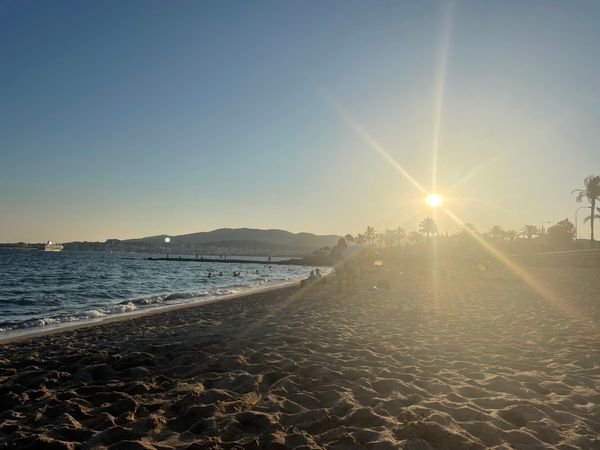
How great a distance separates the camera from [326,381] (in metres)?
5.53

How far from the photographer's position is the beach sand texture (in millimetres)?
3811

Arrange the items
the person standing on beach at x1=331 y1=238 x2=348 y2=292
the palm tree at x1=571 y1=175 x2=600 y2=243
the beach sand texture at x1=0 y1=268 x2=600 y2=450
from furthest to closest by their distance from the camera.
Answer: the palm tree at x1=571 y1=175 x2=600 y2=243
the person standing on beach at x1=331 y1=238 x2=348 y2=292
the beach sand texture at x1=0 y1=268 x2=600 y2=450

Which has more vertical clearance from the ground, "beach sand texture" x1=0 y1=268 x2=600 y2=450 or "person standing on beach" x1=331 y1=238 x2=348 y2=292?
"person standing on beach" x1=331 y1=238 x2=348 y2=292

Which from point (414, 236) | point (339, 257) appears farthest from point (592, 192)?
point (414, 236)

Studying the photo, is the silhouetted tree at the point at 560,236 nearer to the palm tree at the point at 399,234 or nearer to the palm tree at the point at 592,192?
the palm tree at the point at 592,192

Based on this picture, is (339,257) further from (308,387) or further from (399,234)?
(399,234)

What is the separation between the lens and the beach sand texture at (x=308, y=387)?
12.5 feet

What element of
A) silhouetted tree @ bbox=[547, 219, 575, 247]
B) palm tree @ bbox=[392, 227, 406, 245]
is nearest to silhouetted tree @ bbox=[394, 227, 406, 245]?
palm tree @ bbox=[392, 227, 406, 245]

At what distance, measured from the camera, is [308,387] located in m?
5.29

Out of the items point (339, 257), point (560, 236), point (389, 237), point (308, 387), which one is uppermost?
point (389, 237)

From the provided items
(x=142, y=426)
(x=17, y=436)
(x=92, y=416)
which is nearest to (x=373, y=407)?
(x=142, y=426)

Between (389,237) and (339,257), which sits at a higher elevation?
(389,237)

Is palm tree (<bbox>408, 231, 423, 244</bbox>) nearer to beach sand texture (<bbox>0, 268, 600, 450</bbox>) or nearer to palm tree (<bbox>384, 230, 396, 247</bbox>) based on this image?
palm tree (<bbox>384, 230, 396, 247</bbox>)

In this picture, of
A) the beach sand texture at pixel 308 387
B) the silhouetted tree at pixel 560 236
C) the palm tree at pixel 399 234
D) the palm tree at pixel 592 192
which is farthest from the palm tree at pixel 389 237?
the beach sand texture at pixel 308 387
